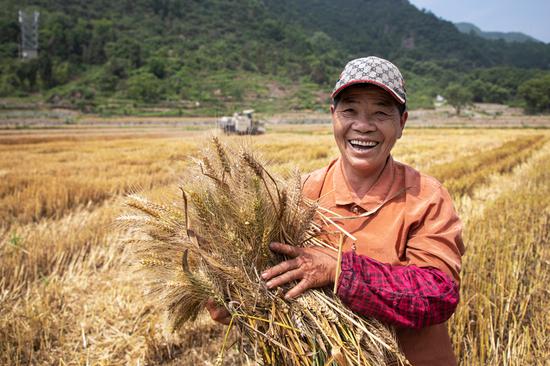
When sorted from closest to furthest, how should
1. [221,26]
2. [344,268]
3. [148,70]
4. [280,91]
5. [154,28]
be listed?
[344,268] → [148,70] → [280,91] → [154,28] → [221,26]

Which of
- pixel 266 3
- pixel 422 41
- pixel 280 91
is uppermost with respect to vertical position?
pixel 266 3

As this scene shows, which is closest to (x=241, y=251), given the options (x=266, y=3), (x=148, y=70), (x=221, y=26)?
(x=148, y=70)

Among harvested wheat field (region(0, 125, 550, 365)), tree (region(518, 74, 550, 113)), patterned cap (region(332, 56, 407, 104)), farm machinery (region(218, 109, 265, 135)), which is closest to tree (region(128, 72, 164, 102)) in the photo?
farm machinery (region(218, 109, 265, 135))

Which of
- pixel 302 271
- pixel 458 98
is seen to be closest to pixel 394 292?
pixel 302 271

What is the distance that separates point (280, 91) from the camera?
85.2 m

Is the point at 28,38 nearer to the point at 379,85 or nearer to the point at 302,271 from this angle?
the point at 379,85

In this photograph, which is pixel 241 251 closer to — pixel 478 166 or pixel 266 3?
pixel 478 166

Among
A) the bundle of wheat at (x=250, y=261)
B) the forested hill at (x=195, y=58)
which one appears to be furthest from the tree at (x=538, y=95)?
the bundle of wheat at (x=250, y=261)

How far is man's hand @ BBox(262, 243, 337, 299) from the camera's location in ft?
3.69

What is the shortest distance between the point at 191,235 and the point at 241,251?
0.16 meters

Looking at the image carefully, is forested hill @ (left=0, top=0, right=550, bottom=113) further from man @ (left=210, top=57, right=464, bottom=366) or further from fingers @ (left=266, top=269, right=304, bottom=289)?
fingers @ (left=266, top=269, right=304, bottom=289)

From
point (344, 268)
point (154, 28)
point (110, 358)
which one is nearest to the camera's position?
point (344, 268)

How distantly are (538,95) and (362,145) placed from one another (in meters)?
85.9

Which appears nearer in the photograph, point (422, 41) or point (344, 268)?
point (344, 268)
